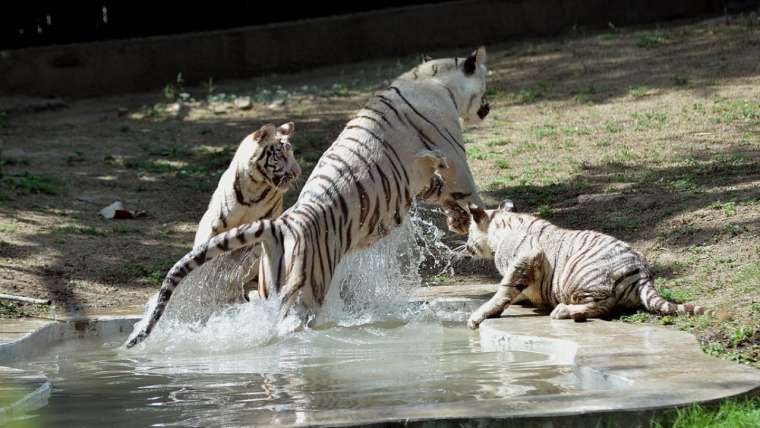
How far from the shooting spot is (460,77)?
7457 millimetres

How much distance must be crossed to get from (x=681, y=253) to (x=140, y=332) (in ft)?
10.8

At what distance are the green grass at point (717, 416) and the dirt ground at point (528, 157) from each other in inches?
34.3

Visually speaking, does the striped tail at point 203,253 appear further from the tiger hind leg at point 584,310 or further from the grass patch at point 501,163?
the grass patch at point 501,163

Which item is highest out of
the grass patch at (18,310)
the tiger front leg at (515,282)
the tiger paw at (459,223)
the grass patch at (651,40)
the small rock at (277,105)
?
the grass patch at (651,40)

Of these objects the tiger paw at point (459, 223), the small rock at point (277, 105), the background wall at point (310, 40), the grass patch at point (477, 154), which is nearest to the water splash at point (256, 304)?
the tiger paw at point (459, 223)

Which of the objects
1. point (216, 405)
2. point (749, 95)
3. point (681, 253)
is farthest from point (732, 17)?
point (216, 405)

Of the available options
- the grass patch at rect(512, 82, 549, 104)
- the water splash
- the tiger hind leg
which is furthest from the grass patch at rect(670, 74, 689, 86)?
the tiger hind leg

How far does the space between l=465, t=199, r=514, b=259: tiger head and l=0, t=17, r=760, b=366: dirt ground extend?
98cm

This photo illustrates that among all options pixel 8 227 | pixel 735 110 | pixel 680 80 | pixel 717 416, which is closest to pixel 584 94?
pixel 680 80

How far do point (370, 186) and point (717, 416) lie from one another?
9.26 ft

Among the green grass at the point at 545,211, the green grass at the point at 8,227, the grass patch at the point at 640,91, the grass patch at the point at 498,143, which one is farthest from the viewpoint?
the grass patch at the point at 640,91

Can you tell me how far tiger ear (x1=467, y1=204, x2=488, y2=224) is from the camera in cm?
703

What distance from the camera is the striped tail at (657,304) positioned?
5.92 meters

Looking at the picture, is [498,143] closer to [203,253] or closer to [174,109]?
[174,109]
